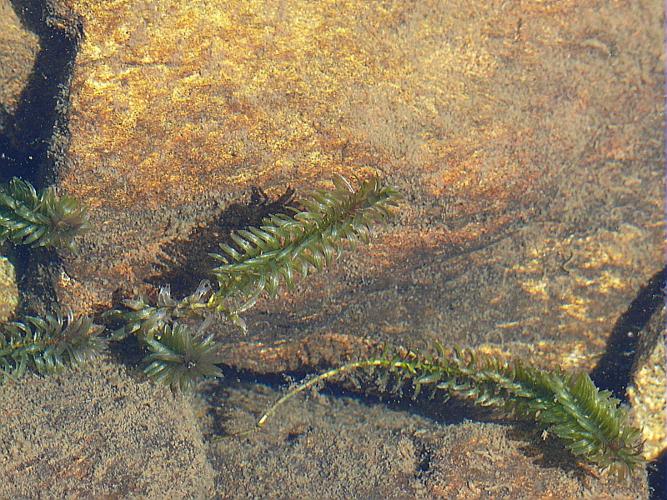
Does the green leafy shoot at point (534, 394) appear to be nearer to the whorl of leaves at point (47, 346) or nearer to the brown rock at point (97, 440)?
the brown rock at point (97, 440)

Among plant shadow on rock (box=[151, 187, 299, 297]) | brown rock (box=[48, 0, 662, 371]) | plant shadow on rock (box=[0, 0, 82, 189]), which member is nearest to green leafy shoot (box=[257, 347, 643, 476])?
brown rock (box=[48, 0, 662, 371])

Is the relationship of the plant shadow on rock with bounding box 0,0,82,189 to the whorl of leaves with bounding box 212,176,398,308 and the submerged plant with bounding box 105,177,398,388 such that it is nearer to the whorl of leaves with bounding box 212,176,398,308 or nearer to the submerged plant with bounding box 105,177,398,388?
the submerged plant with bounding box 105,177,398,388

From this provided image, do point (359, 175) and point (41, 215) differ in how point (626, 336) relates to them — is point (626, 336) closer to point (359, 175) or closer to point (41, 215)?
point (359, 175)

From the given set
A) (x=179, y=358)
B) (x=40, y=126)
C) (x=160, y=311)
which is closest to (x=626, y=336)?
(x=179, y=358)

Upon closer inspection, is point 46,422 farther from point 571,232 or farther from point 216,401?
point 571,232

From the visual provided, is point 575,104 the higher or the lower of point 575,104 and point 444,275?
the higher

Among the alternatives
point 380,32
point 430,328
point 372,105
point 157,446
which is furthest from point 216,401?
point 380,32
